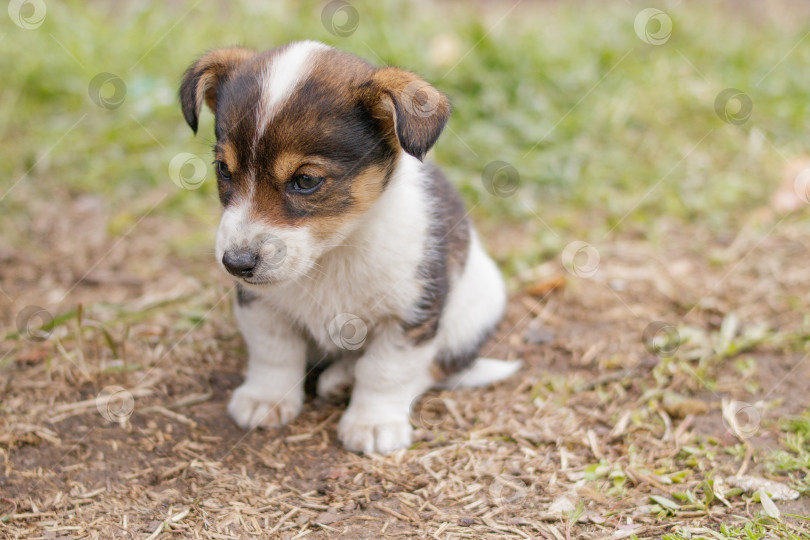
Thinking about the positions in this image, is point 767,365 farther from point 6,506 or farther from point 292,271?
point 6,506

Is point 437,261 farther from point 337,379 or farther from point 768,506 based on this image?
point 768,506

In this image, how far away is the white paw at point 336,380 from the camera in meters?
4.36

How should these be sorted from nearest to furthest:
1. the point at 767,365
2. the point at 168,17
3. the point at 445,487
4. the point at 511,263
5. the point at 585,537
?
the point at 585,537
the point at 445,487
the point at 767,365
the point at 511,263
the point at 168,17

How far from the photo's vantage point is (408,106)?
3340 mm

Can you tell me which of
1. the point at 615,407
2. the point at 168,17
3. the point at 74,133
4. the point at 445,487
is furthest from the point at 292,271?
the point at 168,17

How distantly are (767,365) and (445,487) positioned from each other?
220 cm

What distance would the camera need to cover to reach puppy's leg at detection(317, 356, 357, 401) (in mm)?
A: 4363

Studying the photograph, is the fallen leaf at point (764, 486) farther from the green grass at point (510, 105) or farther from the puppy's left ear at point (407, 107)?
the green grass at point (510, 105)

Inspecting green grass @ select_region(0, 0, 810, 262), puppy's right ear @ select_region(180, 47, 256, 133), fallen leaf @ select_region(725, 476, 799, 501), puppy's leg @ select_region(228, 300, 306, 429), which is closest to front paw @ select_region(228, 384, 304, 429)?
puppy's leg @ select_region(228, 300, 306, 429)

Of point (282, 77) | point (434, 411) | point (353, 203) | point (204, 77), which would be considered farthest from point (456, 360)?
point (204, 77)

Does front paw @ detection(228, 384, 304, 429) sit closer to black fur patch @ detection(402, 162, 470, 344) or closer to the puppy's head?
black fur patch @ detection(402, 162, 470, 344)

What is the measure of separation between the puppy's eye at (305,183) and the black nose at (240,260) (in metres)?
0.35

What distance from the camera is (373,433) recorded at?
395cm

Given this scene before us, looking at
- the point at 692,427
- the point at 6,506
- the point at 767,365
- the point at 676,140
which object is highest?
the point at 676,140
